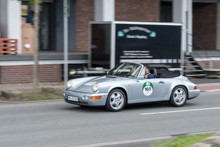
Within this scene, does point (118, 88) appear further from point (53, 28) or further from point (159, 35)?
point (53, 28)

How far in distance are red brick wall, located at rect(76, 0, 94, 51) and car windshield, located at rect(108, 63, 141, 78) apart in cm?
1017

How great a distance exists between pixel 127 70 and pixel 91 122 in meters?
2.54

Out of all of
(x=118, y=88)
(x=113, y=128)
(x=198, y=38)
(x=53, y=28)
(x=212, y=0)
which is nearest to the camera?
(x=113, y=128)

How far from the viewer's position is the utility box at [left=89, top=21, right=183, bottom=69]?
642 inches

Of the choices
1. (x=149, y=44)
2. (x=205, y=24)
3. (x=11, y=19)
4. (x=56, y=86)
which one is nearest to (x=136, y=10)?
(x=149, y=44)

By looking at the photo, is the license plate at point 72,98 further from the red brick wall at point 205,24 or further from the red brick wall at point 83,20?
the red brick wall at point 205,24

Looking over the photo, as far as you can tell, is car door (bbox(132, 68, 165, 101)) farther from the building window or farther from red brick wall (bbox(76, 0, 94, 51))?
the building window

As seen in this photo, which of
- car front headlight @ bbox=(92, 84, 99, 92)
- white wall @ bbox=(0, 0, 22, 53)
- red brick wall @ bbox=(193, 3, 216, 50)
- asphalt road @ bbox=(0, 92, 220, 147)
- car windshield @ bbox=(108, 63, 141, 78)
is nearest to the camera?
asphalt road @ bbox=(0, 92, 220, 147)

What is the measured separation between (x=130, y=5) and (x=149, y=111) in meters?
12.5

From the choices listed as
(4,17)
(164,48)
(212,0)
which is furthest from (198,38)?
(4,17)

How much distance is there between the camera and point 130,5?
22047 millimetres

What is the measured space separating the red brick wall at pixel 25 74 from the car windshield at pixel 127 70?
675 centimetres

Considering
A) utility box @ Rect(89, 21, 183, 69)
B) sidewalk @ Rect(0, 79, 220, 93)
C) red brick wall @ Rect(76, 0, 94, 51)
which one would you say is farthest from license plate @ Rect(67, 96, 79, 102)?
red brick wall @ Rect(76, 0, 94, 51)

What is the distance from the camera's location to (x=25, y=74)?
1694 cm
